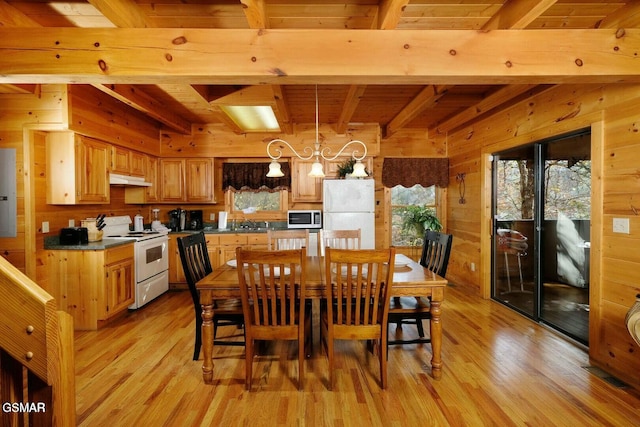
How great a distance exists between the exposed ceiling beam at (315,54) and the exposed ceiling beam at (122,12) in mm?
62

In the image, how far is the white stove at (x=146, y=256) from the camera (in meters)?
4.04

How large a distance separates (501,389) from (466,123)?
12.5 ft

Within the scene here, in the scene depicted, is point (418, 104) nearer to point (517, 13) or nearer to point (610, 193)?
point (517, 13)

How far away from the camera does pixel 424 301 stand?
278 centimetres

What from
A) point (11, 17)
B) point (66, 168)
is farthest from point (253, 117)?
point (11, 17)

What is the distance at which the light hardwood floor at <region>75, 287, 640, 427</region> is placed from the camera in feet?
6.65

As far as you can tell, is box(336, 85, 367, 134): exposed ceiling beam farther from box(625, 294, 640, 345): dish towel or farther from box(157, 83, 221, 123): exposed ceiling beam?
box(625, 294, 640, 345): dish towel

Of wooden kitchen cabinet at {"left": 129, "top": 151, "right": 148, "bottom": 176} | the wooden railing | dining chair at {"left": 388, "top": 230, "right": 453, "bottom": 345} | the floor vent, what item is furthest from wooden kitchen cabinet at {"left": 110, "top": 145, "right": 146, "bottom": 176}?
the floor vent

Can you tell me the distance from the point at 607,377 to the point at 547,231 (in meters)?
1.39

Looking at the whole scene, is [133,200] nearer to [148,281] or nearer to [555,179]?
[148,281]

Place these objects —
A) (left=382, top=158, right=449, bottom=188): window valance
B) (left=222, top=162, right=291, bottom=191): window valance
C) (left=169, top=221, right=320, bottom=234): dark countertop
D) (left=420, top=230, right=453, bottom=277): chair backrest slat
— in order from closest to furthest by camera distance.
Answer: (left=420, top=230, right=453, bottom=277): chair backrest slat < (left=169, top=221, right=320, bottom=234): dark countertop < (left=222, top=162, right=291, bottom=191): window valance < (left=382, top=158, right=449, bottom=188): window valance

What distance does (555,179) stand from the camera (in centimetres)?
330

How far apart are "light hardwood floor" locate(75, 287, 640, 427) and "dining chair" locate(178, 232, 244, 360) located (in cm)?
29

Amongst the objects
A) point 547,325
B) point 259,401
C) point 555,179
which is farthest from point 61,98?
point 547,325
